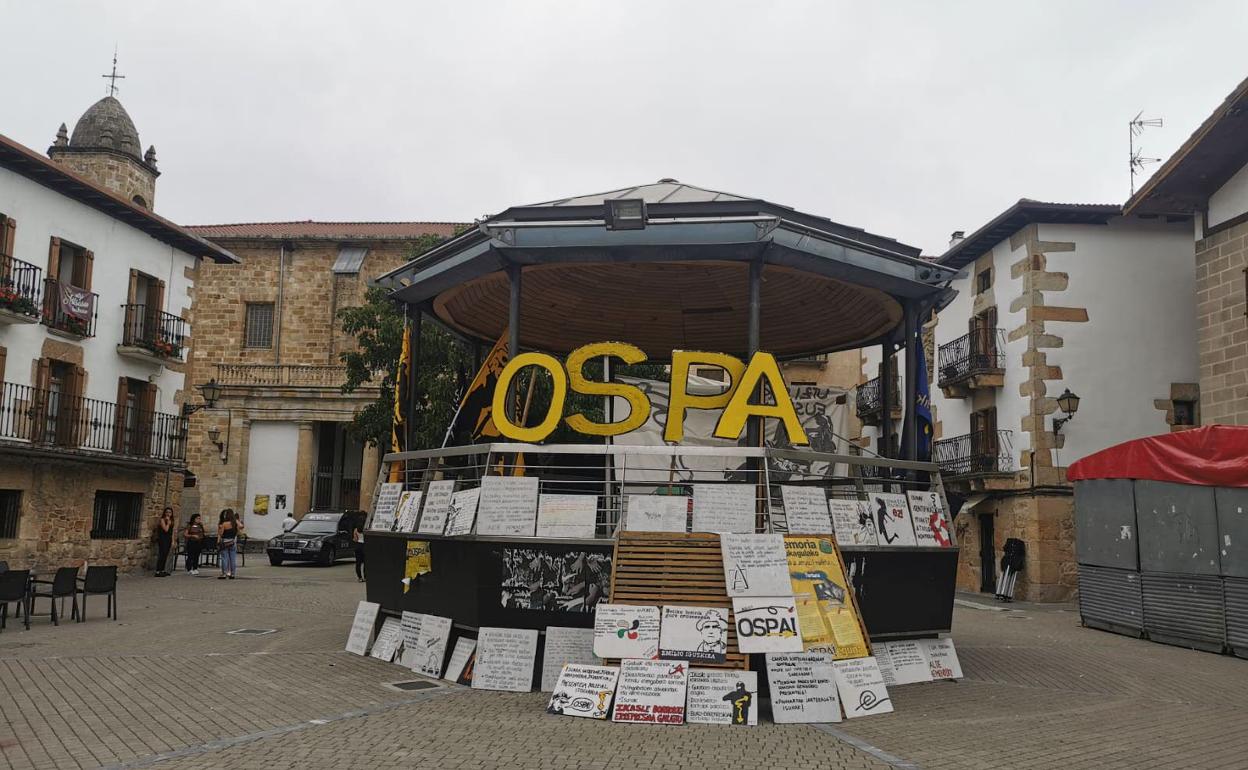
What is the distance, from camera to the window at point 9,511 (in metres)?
22.8

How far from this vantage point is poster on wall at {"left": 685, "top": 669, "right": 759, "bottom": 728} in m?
7.95

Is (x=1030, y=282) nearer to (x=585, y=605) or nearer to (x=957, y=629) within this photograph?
(x=957, y=629)

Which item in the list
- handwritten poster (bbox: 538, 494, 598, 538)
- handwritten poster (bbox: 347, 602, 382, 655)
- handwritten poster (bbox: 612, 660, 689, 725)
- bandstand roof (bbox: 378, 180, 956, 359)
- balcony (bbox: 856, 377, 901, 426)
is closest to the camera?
handwritten poster (bbox: 612, 660, 689, 725)

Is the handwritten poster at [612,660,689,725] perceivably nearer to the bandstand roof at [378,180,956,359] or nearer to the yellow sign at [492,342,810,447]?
the yellow sign at [492,342,810,447]

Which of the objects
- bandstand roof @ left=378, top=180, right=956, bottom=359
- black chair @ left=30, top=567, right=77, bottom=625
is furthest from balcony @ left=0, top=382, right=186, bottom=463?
bandstand roof @ left=378, top=180, right=956, bottom=359

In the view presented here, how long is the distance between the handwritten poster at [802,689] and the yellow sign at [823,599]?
7.1 inches

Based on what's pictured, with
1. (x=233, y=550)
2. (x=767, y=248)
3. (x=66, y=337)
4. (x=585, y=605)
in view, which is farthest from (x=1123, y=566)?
(x=66, y=337)

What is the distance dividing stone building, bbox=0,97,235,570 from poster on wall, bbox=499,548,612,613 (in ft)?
58.4

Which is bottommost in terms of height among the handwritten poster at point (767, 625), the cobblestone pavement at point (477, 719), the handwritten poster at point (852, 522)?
the cobblestone pavement at point (477, 719)

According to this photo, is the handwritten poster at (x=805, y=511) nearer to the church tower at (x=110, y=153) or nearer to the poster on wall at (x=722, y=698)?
the poster on wall at (x=722, y=698)

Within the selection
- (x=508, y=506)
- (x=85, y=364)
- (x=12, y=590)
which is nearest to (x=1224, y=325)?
(x=508, y=506)

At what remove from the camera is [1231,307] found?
19.0 m

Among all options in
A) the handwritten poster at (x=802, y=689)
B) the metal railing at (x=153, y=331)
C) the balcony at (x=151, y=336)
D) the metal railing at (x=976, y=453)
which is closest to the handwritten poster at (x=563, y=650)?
the handwritten poster at (x=802, y=689)

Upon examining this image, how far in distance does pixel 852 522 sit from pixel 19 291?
2083 centimetres
